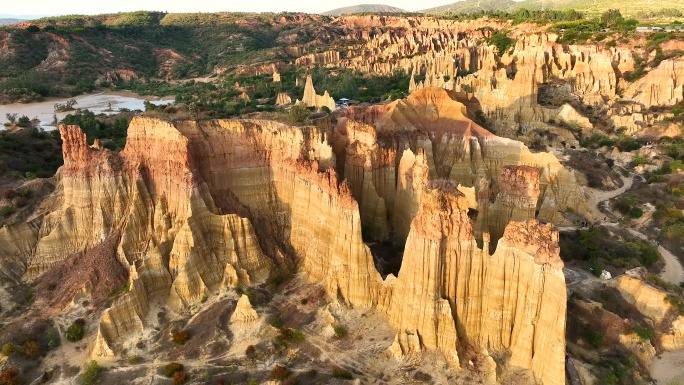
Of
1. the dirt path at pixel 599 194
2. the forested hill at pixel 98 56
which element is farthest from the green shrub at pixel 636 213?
the forested hill at pixel 98 56

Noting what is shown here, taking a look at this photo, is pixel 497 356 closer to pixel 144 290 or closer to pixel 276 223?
pixel 276 223

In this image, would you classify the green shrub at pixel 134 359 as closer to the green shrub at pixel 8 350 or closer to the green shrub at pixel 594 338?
the green shrub at pixel 8 350

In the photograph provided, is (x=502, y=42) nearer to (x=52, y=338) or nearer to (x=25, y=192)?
(x=25, y=192)

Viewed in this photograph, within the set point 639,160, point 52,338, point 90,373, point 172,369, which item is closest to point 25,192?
point 52,338

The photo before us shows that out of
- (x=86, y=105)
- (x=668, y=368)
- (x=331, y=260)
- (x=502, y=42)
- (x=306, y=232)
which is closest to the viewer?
(x=668, y=368)

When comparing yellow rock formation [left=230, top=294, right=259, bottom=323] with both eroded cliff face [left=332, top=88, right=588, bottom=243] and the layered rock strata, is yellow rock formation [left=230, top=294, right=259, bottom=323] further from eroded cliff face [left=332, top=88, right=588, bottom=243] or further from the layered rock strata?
the layered rock strata

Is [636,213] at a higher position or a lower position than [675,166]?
lower
